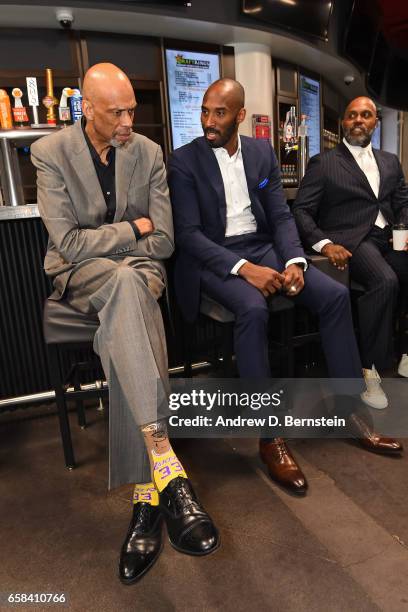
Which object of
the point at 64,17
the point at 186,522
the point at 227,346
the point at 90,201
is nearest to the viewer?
the point at 186,522

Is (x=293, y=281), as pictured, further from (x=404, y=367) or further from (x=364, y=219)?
(x=404, y=367)

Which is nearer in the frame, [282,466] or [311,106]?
[282,466]

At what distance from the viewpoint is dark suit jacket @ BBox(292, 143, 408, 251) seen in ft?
6.74

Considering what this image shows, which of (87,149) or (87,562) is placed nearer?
(87,562)

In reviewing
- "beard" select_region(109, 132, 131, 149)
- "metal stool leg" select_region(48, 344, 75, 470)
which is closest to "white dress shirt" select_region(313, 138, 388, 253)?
"beard" select_region(109, 132, 131, 149)

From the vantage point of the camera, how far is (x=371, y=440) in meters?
1.53

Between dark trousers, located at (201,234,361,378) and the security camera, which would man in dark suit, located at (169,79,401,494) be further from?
the security camera

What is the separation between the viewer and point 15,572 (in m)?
1.07

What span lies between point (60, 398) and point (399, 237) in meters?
1.58

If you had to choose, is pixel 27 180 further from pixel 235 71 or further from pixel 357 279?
pixel 357 279

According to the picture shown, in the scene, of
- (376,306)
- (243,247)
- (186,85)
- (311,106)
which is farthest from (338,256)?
(311,106)

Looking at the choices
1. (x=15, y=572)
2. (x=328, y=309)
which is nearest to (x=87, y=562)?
(x=15, y=572)

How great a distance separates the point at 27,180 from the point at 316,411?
414cm

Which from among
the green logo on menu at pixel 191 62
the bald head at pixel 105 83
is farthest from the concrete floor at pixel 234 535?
the green logo on menu at pixel 191 62
